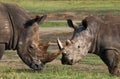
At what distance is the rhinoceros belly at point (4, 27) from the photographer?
41.5ft

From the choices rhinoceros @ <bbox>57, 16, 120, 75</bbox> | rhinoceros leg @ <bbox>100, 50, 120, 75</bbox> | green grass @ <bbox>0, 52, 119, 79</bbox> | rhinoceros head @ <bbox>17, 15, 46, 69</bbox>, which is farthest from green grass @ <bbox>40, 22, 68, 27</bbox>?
rhinoceros leg @ <bbox>100, 50, 120, 75</bbox>

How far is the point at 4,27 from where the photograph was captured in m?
12.7

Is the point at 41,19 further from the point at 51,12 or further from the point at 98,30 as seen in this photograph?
the point at 51,12

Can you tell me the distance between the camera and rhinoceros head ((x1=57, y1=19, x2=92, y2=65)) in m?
11.8

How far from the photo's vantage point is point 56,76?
1081 centimetres

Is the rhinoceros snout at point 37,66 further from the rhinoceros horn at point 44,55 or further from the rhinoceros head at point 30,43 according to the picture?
the rhinoceros horn at point 44,55

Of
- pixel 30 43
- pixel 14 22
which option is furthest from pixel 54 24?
pixel 14 22

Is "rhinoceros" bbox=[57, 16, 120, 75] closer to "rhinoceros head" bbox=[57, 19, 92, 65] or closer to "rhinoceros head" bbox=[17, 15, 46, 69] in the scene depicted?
"rhinoceros head" bbox=[57, 19, 92, 65]

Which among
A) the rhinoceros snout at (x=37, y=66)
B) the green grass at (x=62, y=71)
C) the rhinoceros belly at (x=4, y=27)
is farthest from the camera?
the rhinoceros snout at (x=37, y=66)

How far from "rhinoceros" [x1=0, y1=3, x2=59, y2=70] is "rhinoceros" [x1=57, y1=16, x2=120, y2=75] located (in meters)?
1.03

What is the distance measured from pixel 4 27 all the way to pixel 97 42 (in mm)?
2100

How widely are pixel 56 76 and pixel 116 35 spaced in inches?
75.7

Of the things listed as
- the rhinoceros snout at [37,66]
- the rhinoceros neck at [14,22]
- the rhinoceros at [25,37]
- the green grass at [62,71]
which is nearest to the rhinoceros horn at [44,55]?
the rhinoceros at [25,37]

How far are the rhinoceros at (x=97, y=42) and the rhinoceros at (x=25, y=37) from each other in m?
1.03
